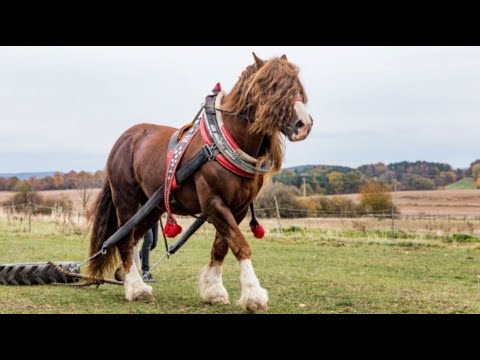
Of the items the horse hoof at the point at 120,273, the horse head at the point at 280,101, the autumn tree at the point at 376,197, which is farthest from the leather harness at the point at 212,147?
the autumn tree at the point at 376,197

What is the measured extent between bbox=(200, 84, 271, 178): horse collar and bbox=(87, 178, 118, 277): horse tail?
2.44m

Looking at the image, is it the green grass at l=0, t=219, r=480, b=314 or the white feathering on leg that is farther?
the green grass at l=0, t=219, r=480, b=314

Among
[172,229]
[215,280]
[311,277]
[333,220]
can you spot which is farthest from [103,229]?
[333,220]

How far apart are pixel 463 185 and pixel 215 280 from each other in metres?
30.7

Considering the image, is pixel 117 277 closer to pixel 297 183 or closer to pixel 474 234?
pixel 474 234

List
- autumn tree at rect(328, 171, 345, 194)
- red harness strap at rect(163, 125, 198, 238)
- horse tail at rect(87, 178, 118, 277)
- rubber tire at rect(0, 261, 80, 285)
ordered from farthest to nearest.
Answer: autumn tree at rect(328, 171, 345, 194), rubber tire at rect(0, 261, 80, 285), horse tail at rect(87, 178, 118, 277), red harness strap at rect(163, 125, 198, 238)

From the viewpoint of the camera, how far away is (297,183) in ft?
137

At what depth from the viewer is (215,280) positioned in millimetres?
7547

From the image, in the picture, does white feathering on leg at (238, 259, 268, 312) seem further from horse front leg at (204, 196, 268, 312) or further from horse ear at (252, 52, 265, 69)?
horse ear at (252, 52, 265, 69)

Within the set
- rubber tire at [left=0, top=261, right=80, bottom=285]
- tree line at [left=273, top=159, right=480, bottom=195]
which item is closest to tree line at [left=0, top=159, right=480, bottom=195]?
tree line at [left=273, top=159, right=480, bottom=195]

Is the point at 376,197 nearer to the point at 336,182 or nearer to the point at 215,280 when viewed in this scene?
the point at 336,182

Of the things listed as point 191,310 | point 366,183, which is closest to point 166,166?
point 191,310

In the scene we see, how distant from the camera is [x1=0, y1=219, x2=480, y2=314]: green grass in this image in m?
7.37

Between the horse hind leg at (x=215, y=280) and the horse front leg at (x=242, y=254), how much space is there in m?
0.84
